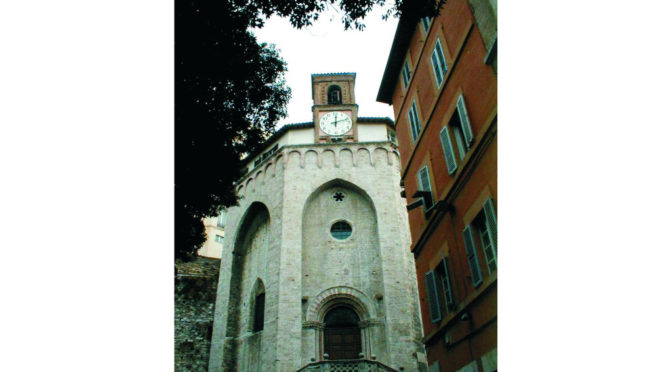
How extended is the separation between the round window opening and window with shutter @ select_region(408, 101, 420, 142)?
8.71 metres

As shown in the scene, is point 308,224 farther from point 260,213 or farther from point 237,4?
point 237,4

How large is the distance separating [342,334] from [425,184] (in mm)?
9382

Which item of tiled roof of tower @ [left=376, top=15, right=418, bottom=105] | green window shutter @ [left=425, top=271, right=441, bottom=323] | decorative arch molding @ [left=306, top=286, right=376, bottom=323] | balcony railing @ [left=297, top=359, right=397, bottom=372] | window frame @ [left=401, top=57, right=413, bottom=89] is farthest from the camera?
decorative arch molding @ [left=306, top=286, right=376, bottom=323]

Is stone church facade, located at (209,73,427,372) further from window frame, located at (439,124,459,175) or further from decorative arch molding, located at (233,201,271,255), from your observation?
window frame, located at (439,124,459,175)

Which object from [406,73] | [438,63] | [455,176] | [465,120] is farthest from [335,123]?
[465,120]

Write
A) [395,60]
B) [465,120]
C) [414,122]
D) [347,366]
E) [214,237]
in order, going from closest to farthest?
[465,120]
[414,122]
[395,60]
[347,366]
[214,237]

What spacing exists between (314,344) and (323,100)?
1267 centimetres

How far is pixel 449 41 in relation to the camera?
828cm

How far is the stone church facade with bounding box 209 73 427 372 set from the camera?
1602cm

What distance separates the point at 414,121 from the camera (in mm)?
10547

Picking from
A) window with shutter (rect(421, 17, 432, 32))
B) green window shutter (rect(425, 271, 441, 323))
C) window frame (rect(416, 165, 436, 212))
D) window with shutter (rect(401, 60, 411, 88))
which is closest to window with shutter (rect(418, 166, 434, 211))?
window frame (rect(416, 165, 436, 212))

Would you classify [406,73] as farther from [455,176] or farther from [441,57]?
[455,176]

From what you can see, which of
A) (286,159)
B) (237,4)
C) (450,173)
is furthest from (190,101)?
(286,159)

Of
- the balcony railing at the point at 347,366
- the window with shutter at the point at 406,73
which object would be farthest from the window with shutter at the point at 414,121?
the balcony railing at the point at 347,366
